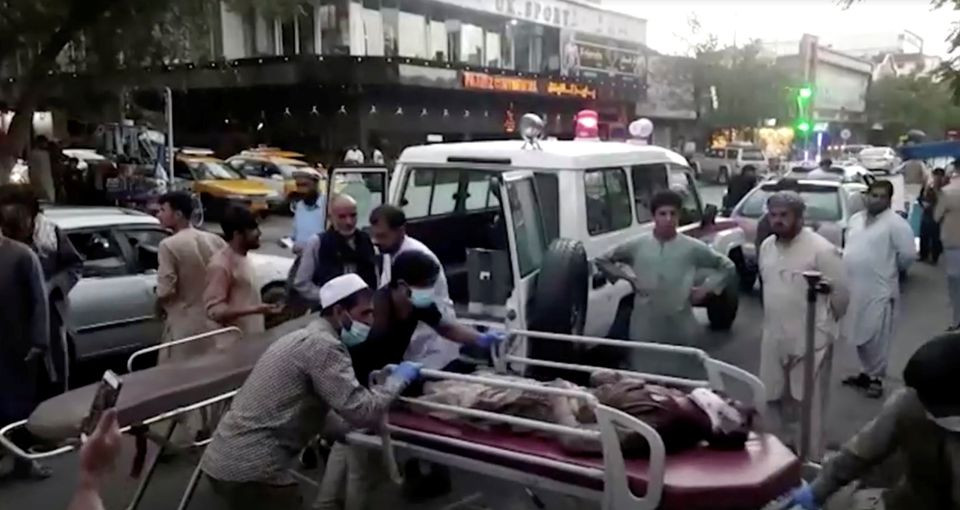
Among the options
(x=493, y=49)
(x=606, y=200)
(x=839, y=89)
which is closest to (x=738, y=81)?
(x=493, y=49)

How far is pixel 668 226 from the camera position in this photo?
18.0ft

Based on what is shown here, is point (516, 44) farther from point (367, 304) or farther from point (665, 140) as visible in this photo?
point (367, 304)

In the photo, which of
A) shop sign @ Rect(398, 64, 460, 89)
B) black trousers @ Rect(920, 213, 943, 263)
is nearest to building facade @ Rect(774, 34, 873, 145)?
shop sign @ Rect(398, 64, 460, 89)

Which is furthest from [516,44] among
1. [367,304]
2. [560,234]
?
[367,304]

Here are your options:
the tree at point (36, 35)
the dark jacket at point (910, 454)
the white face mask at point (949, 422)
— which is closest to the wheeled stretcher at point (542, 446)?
the dark jacket at point (910, 454)

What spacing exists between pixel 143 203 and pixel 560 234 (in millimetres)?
14964

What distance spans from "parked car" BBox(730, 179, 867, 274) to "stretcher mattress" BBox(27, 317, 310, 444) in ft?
25.0

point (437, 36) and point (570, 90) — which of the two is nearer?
point (437, 36)

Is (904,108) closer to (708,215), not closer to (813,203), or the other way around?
(813,203)

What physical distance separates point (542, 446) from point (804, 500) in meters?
1.08

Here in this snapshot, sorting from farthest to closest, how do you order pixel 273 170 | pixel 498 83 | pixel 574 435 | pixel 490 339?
pixel 498 83
pixel 273 170
pixel 490 339
pixel 574 435

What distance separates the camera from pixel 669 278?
17.8ft

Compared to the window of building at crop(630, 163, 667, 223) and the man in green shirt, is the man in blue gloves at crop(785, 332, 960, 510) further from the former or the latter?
the window of building at crop(630, 163, 667, 223)

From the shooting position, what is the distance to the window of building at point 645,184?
769 cm
